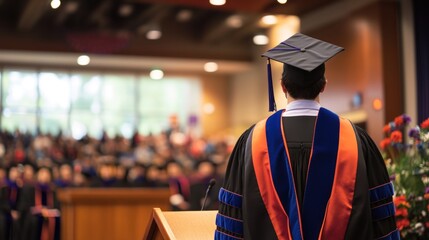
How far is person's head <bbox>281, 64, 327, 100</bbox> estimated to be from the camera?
2.71 metres

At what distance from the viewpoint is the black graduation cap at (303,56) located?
8.88 ft

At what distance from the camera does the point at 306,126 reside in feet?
8.82

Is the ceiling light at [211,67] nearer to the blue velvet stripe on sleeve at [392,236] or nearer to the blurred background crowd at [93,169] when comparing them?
the blurred background crowd at [93,169]

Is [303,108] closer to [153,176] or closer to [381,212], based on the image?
[381,212]

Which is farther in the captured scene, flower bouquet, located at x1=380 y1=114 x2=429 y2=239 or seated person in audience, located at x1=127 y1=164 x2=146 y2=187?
seated person in audience, located at x1=127 y1=164 x2=146 y2=187

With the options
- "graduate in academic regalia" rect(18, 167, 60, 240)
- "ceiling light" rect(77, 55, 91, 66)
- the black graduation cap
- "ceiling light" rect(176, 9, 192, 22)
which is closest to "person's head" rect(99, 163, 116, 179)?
"graduate in academic regalia" rect(18, 167, 60, 240)

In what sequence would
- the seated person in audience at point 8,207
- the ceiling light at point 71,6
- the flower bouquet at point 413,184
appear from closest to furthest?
the flower bouquet at point 413,184 → the seated person in audience at point 8,207 → the ceiling light at point 71,6

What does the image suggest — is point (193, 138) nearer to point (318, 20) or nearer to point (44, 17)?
Answer: point (44, 17)

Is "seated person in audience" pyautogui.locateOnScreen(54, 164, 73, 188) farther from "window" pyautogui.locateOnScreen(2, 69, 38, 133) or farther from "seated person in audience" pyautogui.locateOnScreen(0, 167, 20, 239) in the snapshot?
"window" pyautogui.locateOnScreen(2, 69, 38, 133)

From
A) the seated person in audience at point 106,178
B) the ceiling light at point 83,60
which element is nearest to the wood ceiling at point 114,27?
the ceiling light at point 83,60

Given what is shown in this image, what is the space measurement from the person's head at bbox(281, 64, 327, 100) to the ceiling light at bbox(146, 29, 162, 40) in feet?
41.6

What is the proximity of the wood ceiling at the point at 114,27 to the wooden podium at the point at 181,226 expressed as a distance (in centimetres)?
1128

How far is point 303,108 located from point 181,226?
0.80 metres

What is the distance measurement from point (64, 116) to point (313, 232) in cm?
1693
